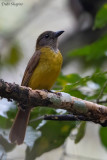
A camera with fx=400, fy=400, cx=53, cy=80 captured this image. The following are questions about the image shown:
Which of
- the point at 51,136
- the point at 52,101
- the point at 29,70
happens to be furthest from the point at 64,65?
the point at 52,101

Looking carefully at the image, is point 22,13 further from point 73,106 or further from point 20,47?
point 73,106

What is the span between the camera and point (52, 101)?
2.87 m

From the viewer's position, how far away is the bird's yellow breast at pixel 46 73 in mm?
3893

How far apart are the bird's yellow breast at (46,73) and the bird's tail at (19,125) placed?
282 mm

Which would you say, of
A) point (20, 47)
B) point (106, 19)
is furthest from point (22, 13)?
point (106, 19)

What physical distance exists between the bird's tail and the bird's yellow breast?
0.28m

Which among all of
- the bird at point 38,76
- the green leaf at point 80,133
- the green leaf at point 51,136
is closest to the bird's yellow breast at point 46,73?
the bird at point 38,76

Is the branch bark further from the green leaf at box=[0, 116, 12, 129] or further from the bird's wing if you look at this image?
the bird's wing

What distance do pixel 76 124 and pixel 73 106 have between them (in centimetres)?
64

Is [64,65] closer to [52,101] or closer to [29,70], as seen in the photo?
[29,70]

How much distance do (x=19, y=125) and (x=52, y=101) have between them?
3.86 feet

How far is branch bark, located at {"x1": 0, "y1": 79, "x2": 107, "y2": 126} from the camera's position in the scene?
8.61ft

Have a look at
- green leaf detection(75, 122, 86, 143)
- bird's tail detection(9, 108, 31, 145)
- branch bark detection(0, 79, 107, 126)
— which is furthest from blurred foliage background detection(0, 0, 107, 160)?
branch bark detection(0, 79, 107, 126)

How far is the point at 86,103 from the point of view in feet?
9.71
